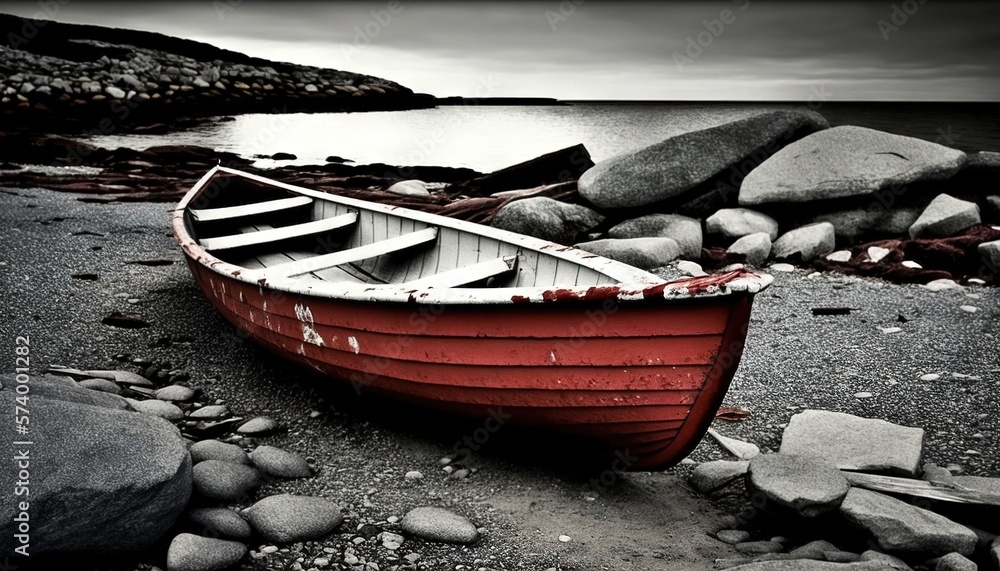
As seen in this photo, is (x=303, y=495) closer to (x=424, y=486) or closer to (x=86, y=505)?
(x=424, y=486)

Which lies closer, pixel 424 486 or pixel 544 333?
pixel 544 333

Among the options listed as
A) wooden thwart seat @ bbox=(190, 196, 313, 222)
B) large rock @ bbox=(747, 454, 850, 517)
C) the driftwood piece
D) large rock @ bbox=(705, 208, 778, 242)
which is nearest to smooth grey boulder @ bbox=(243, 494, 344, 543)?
large rock @ bbox=(747, 454, 850, 517)

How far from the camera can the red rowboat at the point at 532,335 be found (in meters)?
3.45

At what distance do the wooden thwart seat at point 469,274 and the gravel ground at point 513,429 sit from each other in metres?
0.90

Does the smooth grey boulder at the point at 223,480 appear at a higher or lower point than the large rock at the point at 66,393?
lower

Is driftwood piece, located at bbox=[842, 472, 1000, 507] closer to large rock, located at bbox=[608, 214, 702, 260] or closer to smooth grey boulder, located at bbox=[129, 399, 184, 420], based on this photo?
smooth grey boulder, located at bbox=[129, 399, 184, 420]

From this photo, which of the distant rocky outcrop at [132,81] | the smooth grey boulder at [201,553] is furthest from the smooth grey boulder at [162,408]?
the distant rocky outcrop at [132,81]

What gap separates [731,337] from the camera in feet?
11.2

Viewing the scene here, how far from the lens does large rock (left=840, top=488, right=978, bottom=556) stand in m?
3.26

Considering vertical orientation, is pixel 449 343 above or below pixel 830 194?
below

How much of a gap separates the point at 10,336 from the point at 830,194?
985cm

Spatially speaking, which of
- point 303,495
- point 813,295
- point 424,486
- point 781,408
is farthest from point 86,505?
point 813,295

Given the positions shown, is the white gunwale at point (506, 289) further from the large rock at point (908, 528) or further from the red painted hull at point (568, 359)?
the large rock at point (908, 528)

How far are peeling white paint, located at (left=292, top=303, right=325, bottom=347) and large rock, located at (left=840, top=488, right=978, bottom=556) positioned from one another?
126 inches
